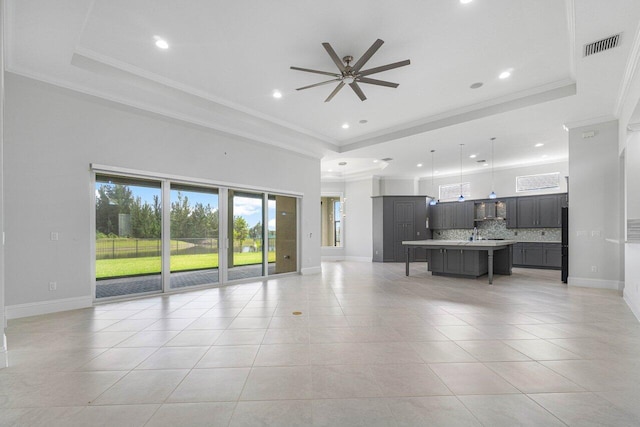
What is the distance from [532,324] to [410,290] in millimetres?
2357

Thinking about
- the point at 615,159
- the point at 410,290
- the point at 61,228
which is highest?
the point at 615,159

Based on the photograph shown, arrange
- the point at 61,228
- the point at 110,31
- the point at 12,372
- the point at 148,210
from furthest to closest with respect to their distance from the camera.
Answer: the point at 148,210 < the point at 61,228 < the point at 110,31 < the point at 12,372

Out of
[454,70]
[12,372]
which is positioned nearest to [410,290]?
[454,70]

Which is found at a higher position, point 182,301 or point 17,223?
point 17,223

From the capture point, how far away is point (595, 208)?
5.96 meters

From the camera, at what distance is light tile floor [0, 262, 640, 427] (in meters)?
1.91

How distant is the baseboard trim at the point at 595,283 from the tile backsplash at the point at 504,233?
140 inches

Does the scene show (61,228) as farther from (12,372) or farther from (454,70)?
(454,70)

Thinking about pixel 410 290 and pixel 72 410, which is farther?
pixel 410 290

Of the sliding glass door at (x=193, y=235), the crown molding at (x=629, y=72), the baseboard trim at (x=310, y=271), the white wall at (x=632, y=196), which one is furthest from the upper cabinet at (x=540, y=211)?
the sliding glass door at (x=193, y=235)

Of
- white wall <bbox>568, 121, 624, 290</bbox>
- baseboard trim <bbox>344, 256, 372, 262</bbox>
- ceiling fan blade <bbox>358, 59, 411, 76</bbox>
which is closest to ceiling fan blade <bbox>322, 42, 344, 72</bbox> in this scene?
ceiling fan blade <bbox>358, 59, 411, 76</bbox>

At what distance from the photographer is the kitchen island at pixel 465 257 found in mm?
6879

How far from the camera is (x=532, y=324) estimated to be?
12.1 ft

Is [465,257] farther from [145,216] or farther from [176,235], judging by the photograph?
[145,216]
